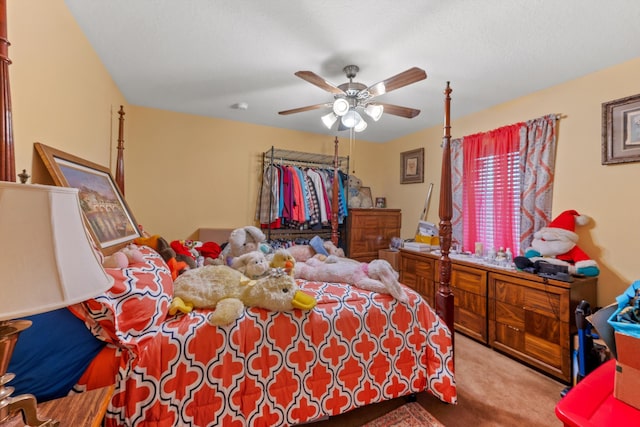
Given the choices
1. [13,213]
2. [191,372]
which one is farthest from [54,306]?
[191,372]

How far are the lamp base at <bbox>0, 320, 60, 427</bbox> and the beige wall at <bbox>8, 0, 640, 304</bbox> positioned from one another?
0.96 meters

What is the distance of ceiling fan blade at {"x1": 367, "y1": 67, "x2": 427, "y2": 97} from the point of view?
1.61 metres

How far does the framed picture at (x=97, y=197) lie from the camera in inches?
52.9

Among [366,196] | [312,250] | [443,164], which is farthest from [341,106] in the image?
[366,196]

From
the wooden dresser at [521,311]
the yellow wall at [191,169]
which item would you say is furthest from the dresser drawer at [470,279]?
the yellow wall at [191,169]

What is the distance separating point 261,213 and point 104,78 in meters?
2.01

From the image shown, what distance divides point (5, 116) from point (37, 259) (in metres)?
0.74

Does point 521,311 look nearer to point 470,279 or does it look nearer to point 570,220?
point 470,279

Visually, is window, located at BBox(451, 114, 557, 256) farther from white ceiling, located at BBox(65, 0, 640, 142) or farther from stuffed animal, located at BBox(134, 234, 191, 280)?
stuffed animal, located at BBox(134, 234, 191, 280)

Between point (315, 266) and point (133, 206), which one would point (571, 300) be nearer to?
point (315, 266)

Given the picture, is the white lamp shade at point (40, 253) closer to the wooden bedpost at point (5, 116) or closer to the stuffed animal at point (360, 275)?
the wooden bedpost at point (5, 116)

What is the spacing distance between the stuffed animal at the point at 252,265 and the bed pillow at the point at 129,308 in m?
0.57

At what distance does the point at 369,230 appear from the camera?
371cm

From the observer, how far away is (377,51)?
1882mm
